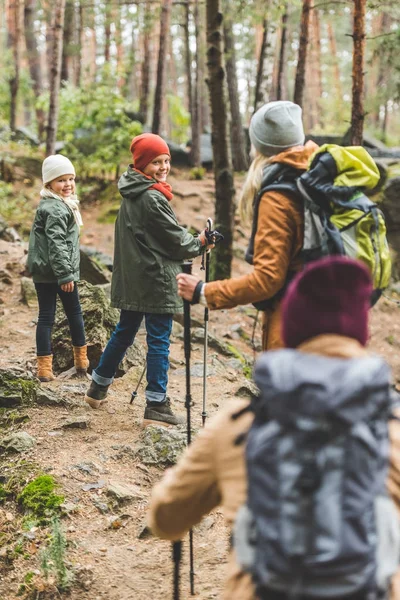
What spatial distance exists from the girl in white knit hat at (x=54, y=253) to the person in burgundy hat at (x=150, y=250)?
831 millimetres

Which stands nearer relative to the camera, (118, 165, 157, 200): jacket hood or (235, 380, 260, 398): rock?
(118, 165, 157, 200): jacket hood

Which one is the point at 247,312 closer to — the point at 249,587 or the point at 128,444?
the point at 128,444

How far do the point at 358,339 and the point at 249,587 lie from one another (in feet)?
2.71

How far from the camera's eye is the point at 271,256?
3.54m

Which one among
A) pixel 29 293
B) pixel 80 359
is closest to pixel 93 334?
pixel 80 359

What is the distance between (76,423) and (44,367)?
107 cm

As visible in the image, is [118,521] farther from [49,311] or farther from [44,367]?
[49,311]

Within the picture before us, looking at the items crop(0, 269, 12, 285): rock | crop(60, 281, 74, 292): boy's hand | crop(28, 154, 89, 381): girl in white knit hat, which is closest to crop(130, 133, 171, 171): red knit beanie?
crop(28, 154, 89, 381): girl in white knit hat

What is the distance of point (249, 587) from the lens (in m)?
2.07

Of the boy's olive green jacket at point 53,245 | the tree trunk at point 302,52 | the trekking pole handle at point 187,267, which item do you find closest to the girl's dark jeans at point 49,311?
the boy's olive green jacket at point 53,245

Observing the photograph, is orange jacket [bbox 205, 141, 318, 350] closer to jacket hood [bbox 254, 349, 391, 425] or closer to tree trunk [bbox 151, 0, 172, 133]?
jacket hood [bbox 254, 349, 391, 425]

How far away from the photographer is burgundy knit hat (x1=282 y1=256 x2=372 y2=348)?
1910mm

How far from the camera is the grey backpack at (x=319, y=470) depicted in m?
1.76

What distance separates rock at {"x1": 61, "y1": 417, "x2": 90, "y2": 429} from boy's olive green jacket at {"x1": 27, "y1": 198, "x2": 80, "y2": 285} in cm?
128
